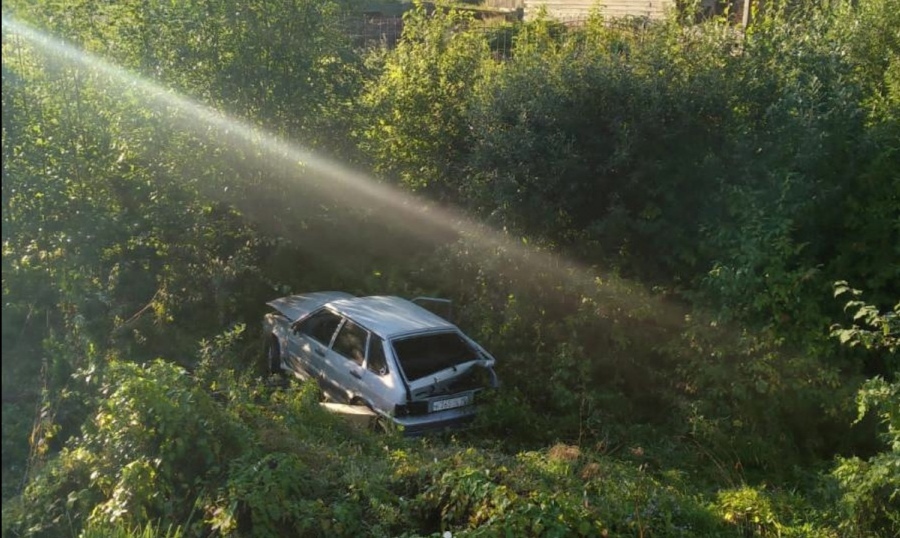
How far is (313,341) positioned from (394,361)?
5.53 ft

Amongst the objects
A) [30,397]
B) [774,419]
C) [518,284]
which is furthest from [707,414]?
[30,397]

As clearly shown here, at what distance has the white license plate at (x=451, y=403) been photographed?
864 cm

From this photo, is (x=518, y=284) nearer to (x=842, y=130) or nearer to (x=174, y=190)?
(x=842, y=130)

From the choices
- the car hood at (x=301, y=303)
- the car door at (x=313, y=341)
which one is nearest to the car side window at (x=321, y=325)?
the car door at (x=313, y=341)

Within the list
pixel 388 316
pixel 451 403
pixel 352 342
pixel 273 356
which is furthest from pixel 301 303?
pixel 451 403

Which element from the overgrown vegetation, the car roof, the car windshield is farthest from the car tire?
the car windshield

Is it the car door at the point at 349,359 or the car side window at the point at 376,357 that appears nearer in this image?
the car side window at the point at 376,357

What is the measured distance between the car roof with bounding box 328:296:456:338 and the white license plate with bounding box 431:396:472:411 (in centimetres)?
87

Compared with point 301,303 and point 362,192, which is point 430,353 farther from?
point 362,192

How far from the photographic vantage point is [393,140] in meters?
13.4

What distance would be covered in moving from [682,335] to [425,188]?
17.6 ft

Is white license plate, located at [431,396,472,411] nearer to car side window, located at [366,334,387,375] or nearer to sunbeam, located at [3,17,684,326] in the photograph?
car side window, located at [366,334,387,375]

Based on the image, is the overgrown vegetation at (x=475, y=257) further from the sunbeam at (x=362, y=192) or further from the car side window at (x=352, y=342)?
the car side window at (x=352, y=342)

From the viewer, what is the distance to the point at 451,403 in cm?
875
